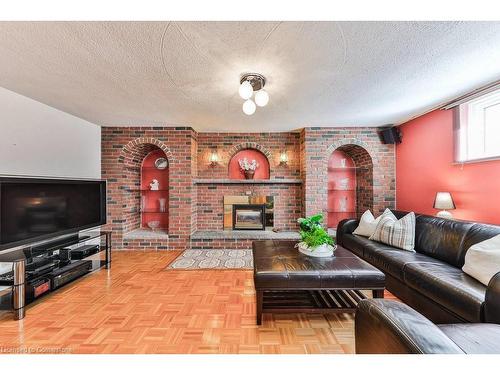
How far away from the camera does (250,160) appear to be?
4.34 m

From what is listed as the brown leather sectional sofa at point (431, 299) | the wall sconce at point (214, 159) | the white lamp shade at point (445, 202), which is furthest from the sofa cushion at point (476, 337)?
the wall sconce at point (214, 159)

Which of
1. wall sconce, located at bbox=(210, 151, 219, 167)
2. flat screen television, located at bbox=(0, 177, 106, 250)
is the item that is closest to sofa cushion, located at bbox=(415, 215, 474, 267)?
wall sconce, located at bbox=(210, 151, 219, 167)

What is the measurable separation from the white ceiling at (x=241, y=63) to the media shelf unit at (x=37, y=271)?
1.69 m

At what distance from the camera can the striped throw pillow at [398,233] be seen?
251cm

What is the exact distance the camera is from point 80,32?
57.0 inches

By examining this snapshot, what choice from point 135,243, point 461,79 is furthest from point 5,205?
point 461,79

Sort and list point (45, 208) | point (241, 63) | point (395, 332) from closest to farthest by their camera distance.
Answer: point (395, 332) < point (241, 63) < point (45, 208)

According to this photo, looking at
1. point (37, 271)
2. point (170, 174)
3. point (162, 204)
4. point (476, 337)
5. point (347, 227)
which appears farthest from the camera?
point (162, 204)

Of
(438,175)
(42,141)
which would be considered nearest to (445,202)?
(438,175)

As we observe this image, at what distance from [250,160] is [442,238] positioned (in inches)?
122

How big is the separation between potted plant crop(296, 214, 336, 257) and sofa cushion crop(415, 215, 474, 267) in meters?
1.09

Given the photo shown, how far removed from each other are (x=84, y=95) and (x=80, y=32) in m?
1.30

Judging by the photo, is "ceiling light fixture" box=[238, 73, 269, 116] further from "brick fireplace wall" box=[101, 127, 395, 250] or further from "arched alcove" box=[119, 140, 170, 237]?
"arched alcove" box=[119, 140, 170, 237]

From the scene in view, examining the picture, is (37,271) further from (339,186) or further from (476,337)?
(339,186)
